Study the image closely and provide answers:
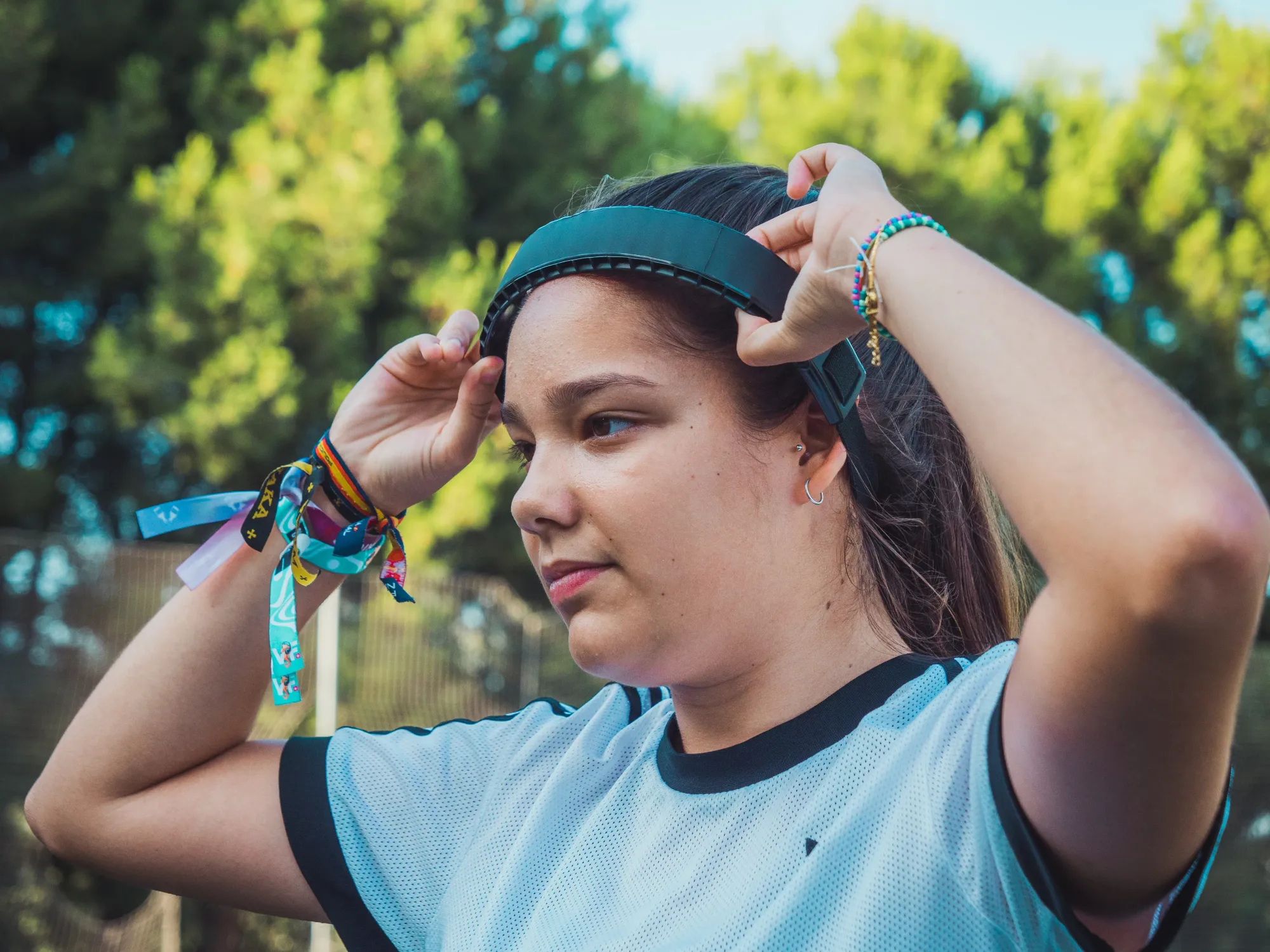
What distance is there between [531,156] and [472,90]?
0.89 metres

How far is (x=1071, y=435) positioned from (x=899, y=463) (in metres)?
0.74

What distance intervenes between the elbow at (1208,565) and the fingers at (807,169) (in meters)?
0.69

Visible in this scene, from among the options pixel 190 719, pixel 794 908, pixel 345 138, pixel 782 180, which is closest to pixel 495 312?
pixel 782 180

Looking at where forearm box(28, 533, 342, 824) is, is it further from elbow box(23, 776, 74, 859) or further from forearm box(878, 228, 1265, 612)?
forearm box(878, 228, 1265, 612)

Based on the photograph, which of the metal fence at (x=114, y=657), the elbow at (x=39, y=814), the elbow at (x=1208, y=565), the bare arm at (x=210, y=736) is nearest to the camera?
the elbow at (x=1208, y=565)

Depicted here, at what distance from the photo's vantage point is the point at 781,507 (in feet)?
5.15

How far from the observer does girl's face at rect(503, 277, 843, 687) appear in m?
1.49

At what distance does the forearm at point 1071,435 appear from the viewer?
0.97 meters

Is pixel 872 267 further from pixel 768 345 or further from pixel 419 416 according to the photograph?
pixel 419 416

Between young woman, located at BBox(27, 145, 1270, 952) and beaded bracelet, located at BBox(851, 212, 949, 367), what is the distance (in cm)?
2

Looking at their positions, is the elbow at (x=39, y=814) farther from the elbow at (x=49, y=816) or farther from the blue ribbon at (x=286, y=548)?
the blue ribbon at (x=286, y=548)

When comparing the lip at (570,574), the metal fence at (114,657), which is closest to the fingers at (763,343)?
the lip at (570,574)

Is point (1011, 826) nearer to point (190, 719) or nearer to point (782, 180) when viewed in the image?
point (782, 180)

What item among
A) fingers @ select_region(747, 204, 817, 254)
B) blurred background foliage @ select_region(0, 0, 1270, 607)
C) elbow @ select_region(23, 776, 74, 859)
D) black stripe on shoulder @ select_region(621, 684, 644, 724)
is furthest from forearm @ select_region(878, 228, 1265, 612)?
blurred background foliage @ select_region(0, 0, 1270, 607)
